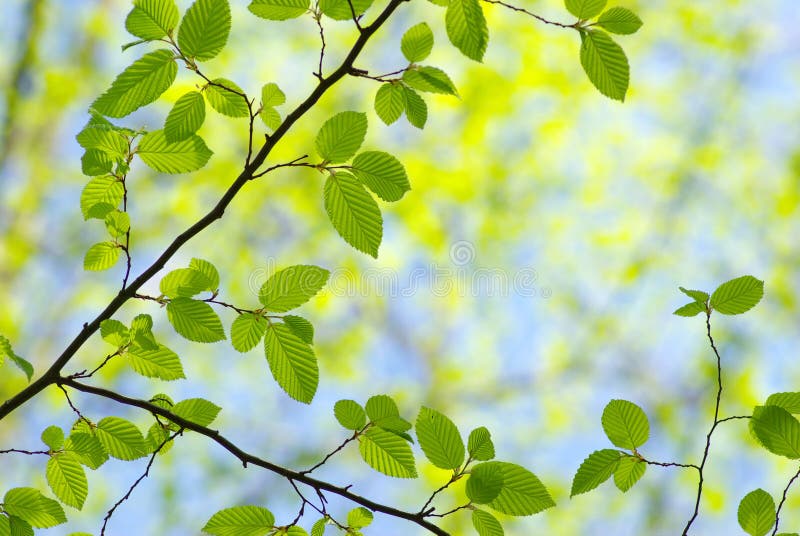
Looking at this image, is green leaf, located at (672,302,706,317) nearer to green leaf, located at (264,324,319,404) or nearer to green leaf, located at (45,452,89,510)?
green leaf, located at (264,324,319,404)

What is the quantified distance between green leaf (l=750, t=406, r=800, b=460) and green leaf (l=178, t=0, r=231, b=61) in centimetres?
74

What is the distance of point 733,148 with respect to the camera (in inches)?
222

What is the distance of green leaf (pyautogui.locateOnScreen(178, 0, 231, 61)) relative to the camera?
2.32 feet

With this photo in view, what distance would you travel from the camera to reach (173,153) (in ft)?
2.67

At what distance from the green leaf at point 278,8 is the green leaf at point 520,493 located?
0.55 meters

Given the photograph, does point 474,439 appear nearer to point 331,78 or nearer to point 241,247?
point 331,78

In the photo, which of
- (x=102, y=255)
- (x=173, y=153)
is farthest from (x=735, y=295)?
(x=102, y=255)

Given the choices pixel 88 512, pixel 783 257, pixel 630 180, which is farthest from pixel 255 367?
pixel 783 257

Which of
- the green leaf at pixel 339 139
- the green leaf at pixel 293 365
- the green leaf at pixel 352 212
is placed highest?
the green leaf at pixel 339 139

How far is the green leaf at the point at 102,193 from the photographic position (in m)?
0.85

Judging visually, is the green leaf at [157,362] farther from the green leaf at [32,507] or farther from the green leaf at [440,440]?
the green leaf at [440,440]

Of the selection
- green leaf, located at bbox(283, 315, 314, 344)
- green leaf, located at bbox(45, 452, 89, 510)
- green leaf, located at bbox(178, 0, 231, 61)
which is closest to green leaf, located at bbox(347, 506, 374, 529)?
green leaf, located at bbox(283, 315, 314, 344)

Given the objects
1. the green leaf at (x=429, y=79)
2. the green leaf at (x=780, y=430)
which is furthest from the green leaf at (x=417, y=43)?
the green leaf at (x=780, y=430)

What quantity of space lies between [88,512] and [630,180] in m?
4.88
